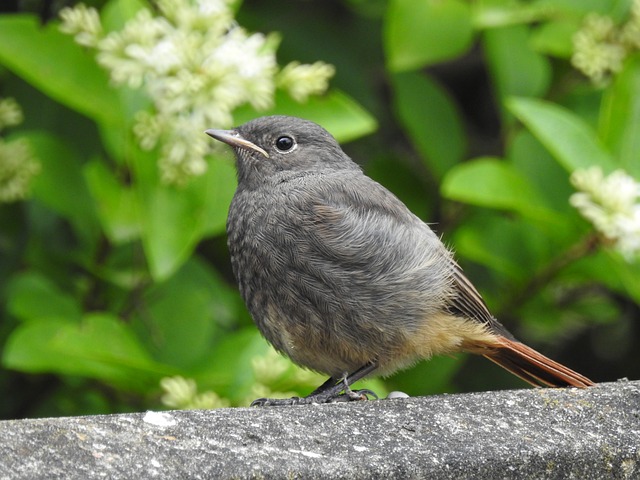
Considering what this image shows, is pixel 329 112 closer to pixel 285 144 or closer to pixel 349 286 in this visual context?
pixel 285 144

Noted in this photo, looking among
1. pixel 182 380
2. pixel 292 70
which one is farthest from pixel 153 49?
pixel 182 380

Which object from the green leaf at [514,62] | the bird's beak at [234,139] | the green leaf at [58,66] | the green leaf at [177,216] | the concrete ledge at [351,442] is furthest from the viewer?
the green leaf at [514,62]

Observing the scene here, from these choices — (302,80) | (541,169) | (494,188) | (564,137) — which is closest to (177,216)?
(302,80)

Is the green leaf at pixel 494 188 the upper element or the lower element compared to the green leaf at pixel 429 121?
lower

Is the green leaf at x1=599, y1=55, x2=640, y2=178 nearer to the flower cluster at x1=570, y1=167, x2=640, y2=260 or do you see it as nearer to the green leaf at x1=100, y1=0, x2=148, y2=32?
the flower cluster at x1=570, y1=167, x2=640, y2=260

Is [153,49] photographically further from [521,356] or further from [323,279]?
[521,356]


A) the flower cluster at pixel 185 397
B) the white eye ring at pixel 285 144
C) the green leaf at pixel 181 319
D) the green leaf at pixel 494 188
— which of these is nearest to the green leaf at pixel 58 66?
the white eye ring at pixel 285 144

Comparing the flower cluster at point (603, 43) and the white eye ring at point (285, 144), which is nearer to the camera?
the white eye ring at point (285, 144)

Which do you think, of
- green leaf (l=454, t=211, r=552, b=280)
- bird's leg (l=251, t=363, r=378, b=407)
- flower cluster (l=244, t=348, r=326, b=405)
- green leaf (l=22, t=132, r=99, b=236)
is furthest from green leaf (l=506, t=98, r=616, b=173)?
green leaf (l=22, t=132, r=99, b=236)

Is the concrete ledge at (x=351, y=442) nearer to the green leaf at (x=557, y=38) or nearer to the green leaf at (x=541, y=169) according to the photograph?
the green leaf at (x=541, y=169)
